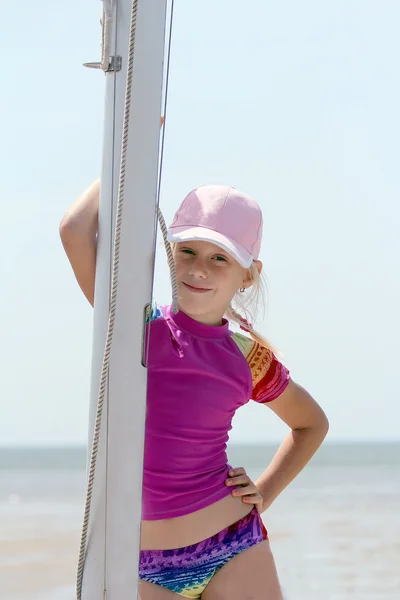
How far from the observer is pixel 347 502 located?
27.8 feet

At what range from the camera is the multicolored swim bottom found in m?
1.84

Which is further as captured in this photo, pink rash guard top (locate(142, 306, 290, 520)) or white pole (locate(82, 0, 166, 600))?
pink rash guard top (locate(142, 306, 290, 520))

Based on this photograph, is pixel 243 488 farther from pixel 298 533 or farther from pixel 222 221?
pixel 298 533

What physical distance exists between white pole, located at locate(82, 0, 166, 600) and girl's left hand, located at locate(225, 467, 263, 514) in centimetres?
35

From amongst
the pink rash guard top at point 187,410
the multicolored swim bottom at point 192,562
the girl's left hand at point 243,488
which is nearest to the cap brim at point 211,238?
the pink rash guard top at point 187,410

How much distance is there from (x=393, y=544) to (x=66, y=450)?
Answer: 22.1ft

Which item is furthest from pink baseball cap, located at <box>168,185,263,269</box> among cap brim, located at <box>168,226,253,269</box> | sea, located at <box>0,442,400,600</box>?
sea, located at <box>0,442,400,600</box>

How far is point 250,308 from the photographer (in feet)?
6.79

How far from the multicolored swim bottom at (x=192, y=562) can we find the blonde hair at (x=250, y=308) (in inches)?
15.7

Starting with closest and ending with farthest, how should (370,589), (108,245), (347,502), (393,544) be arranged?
(108,245), (370,589), (393,544), (347,502)

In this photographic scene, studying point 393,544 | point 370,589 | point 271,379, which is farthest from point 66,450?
point 271,379

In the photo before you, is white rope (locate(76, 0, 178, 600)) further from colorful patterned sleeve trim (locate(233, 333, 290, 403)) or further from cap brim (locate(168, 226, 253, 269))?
colorful patterned sleeve trim (locate(233, 333, 290, 403))

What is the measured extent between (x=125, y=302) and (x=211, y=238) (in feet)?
1.04

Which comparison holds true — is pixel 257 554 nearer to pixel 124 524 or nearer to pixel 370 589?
pixel 124 524
